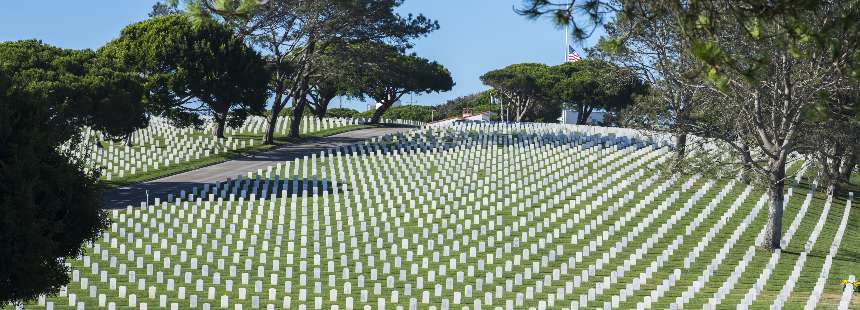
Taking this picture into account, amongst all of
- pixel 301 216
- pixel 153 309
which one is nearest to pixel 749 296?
pixel 153 309

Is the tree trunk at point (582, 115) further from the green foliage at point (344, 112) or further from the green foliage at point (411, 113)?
the green foliage at point (344, 112)

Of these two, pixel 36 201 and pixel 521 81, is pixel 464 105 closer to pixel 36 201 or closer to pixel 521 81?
pixel 521 81

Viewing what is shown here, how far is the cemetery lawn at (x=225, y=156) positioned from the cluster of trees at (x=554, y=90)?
15.5 meters

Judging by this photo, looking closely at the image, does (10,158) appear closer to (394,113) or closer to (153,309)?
(153,309)

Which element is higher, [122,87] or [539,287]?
[122,87]

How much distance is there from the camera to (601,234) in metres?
36.0

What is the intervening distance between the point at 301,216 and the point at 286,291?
36.3ft

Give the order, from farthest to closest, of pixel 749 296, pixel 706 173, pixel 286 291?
pixel 706 173, pixel 286 291, pixel 749 296

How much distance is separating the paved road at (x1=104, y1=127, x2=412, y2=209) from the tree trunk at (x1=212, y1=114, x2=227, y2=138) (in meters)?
2.86

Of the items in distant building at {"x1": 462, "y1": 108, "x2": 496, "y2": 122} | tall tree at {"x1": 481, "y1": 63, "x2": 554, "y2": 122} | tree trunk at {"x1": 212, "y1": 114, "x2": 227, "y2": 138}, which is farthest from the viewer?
distant building at {"x1": 462, "y1": 108, "x2": 496, "y2": 122}

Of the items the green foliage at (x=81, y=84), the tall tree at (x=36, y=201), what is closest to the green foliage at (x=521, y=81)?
the green foliage at (x=81, y=84)

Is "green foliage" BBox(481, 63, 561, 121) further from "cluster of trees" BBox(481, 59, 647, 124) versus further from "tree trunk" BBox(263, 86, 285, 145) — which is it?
"tree trunk" BBox(263, 86, 285, 145)

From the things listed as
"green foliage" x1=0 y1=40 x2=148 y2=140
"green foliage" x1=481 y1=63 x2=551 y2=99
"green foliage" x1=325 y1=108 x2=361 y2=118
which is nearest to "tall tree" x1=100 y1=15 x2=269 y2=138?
"green foliage" x1=0 y1=40 x2=148 y2=140

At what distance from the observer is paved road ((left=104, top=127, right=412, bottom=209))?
43.6m
